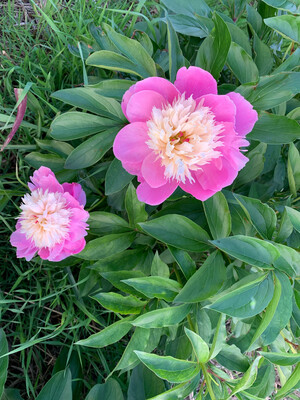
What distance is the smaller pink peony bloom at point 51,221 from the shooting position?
2.24 feet

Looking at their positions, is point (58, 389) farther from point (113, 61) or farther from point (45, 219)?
point (113, 61)

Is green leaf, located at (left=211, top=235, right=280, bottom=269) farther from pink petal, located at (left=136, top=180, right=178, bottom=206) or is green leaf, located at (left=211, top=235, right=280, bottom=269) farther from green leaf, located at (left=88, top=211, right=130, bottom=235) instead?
green leaf, located at (left=88, top=211, right=130, bottom=235)

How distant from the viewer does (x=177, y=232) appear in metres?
0.67

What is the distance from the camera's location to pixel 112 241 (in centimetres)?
76

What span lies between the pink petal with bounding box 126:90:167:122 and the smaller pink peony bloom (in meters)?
0.21

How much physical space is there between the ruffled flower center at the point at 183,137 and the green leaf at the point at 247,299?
178 mm

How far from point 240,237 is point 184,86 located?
25 cm

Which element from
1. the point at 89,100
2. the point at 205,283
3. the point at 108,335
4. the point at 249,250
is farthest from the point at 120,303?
the point at 89,100

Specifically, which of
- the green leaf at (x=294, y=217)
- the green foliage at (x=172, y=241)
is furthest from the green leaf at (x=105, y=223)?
the green leaf at (x=294, y=217)

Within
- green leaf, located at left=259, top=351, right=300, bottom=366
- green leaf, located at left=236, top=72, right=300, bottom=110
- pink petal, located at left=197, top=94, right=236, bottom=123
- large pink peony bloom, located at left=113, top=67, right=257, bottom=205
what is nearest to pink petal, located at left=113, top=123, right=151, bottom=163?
large pink peony bloom, located at left=113, top=67, right=257, bottom=205

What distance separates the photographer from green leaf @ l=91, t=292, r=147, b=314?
2.20 feet

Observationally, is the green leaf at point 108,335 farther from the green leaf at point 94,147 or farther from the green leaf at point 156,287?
the green leaf at point 94,147

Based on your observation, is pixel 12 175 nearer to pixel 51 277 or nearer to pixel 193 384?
pixel 51 277

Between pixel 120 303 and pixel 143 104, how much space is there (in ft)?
1.13
